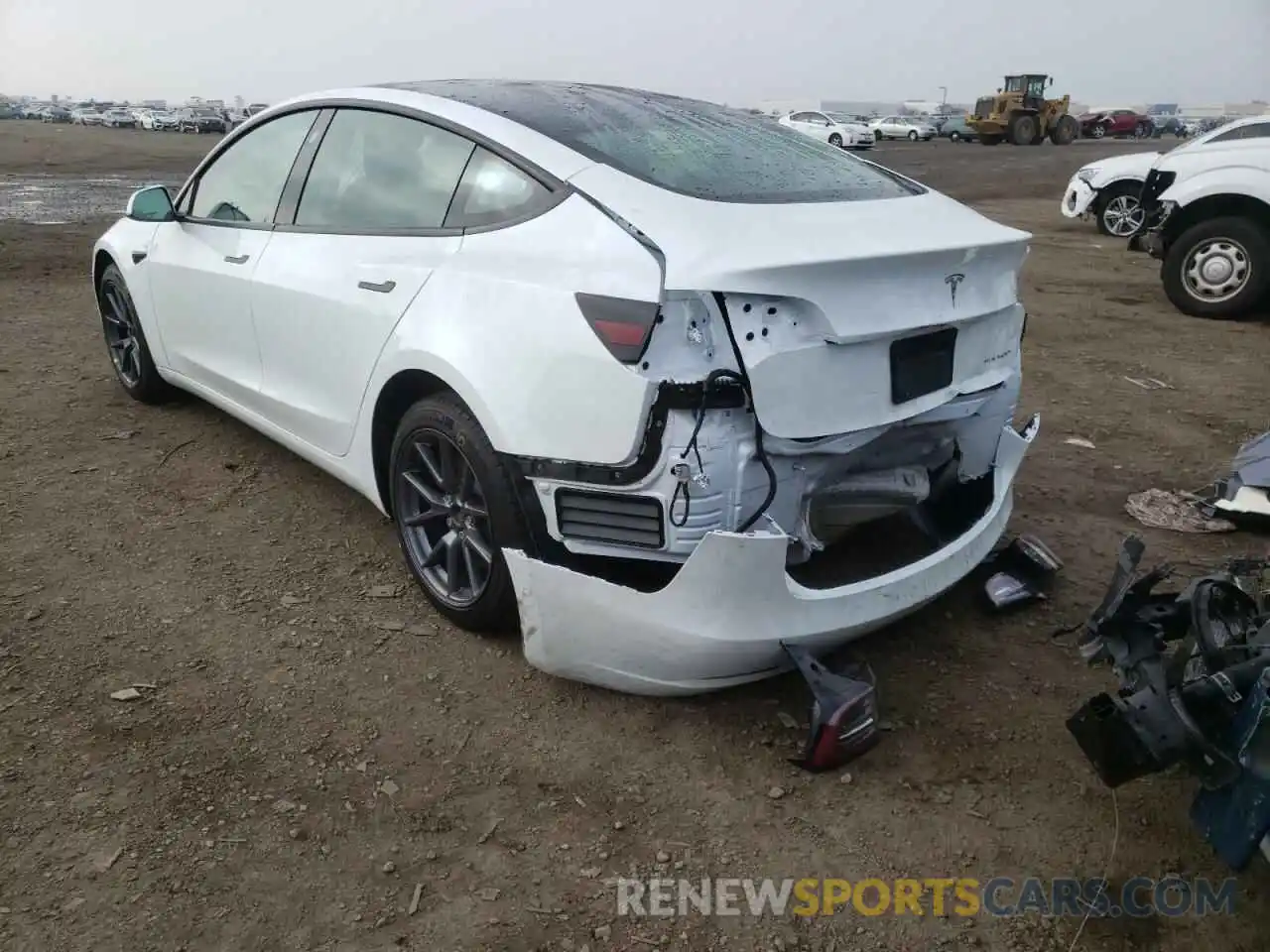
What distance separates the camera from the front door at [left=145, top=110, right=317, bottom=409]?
3701 mm

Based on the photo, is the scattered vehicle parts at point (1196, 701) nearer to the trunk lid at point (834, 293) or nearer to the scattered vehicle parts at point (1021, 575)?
Result: the trunk lid at point (834, 293)

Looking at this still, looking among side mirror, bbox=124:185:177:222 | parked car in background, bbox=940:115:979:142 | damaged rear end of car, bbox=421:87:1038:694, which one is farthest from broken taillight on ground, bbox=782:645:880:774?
parked car in background, bbox=940:115:979:142

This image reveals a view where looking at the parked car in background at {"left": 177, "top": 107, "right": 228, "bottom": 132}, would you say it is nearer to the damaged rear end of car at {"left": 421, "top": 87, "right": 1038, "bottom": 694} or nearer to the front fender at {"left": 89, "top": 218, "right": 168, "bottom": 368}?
the front fender at {"left": 89, "top": 218, "right": 168, "bottom": 368}

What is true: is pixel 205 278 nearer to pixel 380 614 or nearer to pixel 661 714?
pixel 380 614

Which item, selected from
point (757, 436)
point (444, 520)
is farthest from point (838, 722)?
point (444, 520)

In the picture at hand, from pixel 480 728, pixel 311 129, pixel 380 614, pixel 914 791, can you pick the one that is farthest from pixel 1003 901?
pixel 311 129

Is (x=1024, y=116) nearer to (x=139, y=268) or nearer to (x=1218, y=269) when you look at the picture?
(x=1218, y=269)

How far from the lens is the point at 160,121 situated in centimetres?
5303

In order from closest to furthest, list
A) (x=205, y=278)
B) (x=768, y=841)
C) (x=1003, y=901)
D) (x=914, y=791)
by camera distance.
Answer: (x=1003, y=901)
(x=768, y=841)
(x=914, y=791)
(x=205, y=278)

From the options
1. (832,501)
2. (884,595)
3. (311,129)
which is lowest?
(884,595)

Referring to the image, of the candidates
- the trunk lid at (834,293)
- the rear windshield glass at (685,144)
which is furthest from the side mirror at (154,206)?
the trunk lid at (834,293)

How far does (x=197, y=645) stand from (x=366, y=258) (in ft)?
4.32

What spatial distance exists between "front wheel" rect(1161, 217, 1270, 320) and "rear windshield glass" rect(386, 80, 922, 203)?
220 inches

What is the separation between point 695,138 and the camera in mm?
3010
